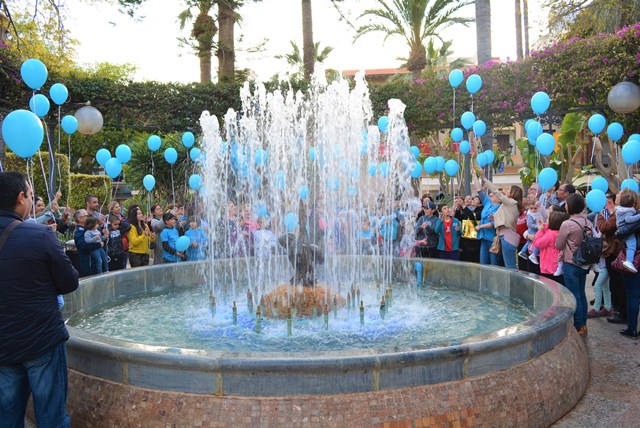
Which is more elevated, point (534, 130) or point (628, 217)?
point (534, 130)

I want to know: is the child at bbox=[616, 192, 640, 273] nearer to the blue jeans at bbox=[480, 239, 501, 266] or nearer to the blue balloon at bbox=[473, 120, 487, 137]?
the blue jeans at bbox=[480, 239, 501, 266]

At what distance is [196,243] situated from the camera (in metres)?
9.14

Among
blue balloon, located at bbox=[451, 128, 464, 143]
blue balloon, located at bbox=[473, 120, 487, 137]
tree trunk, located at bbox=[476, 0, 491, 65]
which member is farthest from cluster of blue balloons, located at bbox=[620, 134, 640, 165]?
tree trunk, located at bbox=[476, 0, 491, 65]

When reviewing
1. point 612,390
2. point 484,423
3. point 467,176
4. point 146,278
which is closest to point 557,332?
point 612,390

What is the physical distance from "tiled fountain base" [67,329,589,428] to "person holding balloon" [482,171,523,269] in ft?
Result: 13.8

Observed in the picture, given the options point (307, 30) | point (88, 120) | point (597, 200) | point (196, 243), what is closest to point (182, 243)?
point (196, 243)

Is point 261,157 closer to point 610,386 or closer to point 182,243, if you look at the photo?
point 182,243

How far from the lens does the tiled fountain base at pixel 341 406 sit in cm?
343

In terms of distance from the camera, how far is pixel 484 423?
143 inches

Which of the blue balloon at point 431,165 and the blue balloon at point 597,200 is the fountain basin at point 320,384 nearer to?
the blue balloon at point 597,200

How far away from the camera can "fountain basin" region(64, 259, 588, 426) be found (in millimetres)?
3477

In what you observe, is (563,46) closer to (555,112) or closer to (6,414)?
(555,112)

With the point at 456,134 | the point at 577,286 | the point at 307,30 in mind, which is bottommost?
the point at 577,286

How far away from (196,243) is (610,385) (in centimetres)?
640
